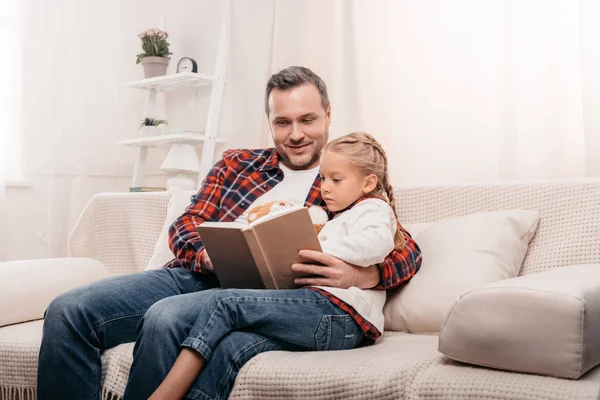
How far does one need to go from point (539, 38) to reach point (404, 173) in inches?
22.8

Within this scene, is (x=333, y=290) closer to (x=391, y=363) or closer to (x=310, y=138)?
(x=391, y=363)

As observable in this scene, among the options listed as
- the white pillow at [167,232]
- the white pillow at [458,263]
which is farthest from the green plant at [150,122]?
the white pillow at [458,263]

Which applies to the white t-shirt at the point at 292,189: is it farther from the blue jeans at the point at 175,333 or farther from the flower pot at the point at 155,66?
the flower pot at the point at 155,66

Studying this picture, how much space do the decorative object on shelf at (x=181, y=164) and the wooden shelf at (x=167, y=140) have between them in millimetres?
39

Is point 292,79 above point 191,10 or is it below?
below

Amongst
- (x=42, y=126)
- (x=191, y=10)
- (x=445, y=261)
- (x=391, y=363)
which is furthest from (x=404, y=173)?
(x=42, y=126)

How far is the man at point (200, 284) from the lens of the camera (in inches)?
54.2

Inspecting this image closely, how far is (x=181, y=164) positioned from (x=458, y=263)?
5.83ft

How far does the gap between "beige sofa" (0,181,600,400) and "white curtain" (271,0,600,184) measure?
0.40 metres

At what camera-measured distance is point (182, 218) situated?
187 centimetres

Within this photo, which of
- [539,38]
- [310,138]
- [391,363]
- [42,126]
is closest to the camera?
[391,363]

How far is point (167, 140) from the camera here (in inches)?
124

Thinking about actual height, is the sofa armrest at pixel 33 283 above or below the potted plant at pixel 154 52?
below

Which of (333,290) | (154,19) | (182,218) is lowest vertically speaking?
(333,290)
